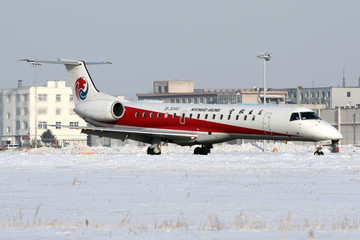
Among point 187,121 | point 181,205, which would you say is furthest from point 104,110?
point 181,205

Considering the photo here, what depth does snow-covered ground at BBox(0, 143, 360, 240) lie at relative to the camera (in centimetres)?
1102

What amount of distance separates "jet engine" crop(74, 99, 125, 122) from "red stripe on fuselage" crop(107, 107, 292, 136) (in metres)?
0.42

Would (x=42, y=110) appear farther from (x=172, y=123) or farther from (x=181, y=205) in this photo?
(x=181, y=205)

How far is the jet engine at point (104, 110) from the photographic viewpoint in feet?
142

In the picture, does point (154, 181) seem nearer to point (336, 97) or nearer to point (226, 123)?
point (226, 123)

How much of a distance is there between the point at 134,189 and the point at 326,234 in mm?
7847

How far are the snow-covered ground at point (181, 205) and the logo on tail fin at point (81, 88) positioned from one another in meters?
22.0

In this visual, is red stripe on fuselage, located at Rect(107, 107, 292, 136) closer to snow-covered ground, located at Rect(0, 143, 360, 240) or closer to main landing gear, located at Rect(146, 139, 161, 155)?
main landing gear, located at Rect(146, 139, 161, 155)

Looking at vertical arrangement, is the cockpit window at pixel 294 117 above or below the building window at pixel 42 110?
below

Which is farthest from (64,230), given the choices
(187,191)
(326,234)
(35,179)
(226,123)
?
(226,123)

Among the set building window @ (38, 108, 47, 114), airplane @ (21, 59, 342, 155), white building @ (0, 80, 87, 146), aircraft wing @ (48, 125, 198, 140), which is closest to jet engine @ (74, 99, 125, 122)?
airplane @ (21, 59, 342, 155)

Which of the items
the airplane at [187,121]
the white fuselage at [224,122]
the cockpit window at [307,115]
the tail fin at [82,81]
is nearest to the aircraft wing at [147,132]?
the airplane at [187,121]

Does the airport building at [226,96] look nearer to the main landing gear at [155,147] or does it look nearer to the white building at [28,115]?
the white building at [28,115]

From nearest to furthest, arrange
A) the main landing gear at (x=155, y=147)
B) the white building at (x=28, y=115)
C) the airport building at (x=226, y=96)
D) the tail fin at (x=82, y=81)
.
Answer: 1. the main landing gear at (x=155, y=147)
2. the tail fin at (x=82, y=81)
3. the white building at (x=28, y=115)
4. the airport building at (x=226, y=96)
